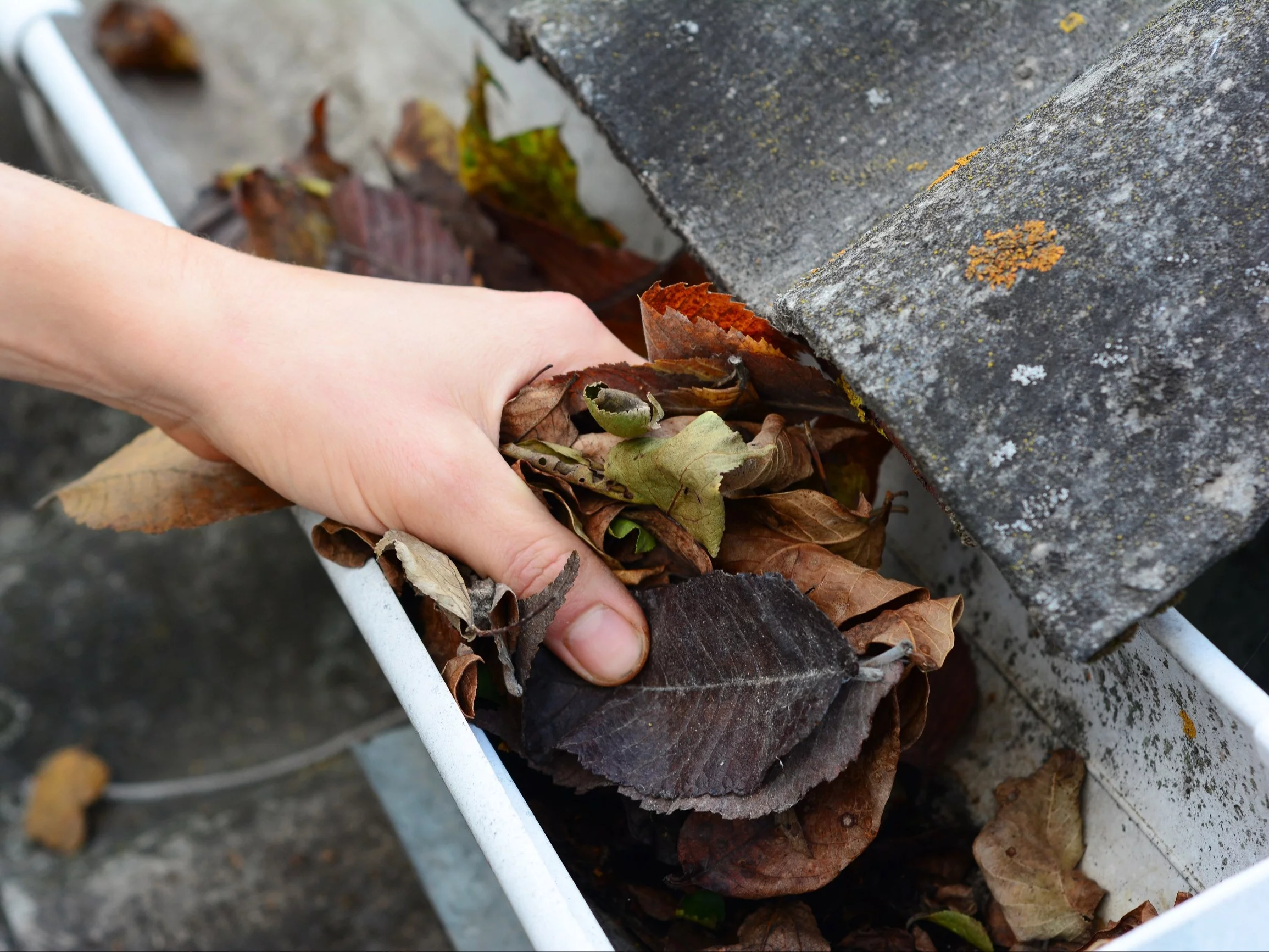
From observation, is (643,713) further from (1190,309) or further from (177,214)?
(177,214)

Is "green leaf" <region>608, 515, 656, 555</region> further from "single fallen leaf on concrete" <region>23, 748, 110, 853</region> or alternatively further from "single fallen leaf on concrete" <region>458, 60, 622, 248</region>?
"single fallen leaf on concrete" <region>23, 748, 110, 853</region>

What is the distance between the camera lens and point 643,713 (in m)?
1.03

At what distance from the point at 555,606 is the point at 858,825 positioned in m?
0.37

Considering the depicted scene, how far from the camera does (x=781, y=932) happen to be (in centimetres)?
103

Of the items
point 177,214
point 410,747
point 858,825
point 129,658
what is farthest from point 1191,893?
point 129,658

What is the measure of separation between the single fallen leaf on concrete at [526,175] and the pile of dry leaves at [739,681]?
0.62 metres

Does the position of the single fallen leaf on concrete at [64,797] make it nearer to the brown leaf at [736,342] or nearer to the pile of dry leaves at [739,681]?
the pile of dry leaves at [739,681]

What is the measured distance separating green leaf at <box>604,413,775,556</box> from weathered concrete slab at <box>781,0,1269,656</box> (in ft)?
0.46

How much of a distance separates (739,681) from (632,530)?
204 millimetres

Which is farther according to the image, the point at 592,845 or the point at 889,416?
the point at 592,845

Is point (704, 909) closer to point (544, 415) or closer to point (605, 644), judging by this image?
point (605, 644)

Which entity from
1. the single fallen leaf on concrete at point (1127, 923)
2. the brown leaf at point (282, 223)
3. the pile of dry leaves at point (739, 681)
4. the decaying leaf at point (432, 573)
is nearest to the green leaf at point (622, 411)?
the pile of dry leaves at point (739, 681)

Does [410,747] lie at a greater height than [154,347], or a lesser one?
lesser

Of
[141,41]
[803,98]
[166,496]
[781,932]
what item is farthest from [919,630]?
[141,41]
